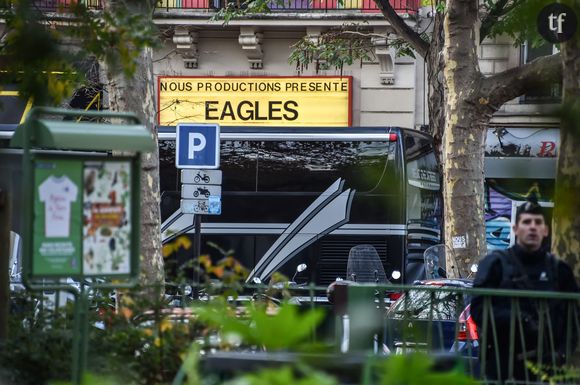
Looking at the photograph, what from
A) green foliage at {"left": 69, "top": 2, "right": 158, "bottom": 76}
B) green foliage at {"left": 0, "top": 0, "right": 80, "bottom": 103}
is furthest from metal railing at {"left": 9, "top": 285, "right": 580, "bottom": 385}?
green foliage at {"left": 69, "top": 2, "right": 158, "bottom": 76}

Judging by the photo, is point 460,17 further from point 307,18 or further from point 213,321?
point 213,321

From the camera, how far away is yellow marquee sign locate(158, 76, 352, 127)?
25.9 meters

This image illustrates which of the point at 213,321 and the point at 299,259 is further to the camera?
the point at 299,259

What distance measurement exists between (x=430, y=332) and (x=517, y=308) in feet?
2.33

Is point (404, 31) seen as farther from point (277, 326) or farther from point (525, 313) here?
point (277, 326)

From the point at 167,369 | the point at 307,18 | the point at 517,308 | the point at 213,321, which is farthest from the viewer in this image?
the point at 307,18

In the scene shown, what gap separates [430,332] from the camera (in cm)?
739

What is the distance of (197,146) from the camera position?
49.8ft

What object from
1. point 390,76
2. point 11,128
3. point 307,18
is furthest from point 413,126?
point 11,128

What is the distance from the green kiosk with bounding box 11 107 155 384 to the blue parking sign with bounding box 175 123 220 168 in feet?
27.0

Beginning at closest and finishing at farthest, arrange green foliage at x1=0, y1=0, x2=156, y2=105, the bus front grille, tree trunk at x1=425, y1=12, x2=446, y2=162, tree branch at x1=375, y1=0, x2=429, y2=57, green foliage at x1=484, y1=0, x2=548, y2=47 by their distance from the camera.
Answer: green foliage at x1=484, y1=0, x2=548, y2=47, green foliage at x1=0, y1=0, x2=156, y2=105, tree trunk at x1=425, y1=12, x2=446, y2=162, tree branch at x1=375, y1=0, x2=429, y2=57, the bus front grille

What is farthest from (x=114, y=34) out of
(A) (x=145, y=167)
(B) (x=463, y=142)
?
(B) (x=463, y=142)

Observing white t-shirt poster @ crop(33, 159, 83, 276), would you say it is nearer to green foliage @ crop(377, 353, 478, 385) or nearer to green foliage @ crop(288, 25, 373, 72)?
green foliage @ crop(377, 353, 478, 385)

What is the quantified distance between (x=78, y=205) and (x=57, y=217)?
0.45 feet
